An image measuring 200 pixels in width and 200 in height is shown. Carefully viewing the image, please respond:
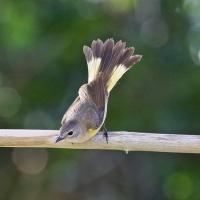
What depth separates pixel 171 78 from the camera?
540 centimetres

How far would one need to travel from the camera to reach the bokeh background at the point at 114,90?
538 centimetres

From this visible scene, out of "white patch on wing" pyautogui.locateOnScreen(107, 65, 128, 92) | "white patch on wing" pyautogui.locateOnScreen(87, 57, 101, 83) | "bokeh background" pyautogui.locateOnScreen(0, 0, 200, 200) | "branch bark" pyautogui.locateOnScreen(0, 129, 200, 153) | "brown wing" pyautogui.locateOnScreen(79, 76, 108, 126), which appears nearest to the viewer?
"branch bark" pyautogui.locateOnScreen(0, 129, 200, 153)

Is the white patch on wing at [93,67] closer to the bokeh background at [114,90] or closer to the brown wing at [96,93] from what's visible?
the brown wing at [96,93]

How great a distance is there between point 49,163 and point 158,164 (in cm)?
86

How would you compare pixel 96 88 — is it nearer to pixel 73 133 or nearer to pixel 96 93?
pixel 96 93

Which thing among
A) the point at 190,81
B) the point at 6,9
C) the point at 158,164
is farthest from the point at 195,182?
A: the point at 6,9

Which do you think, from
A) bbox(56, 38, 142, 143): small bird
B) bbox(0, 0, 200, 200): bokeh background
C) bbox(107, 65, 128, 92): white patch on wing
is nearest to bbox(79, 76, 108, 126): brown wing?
bbox(56, 38, 142, 143): small bird

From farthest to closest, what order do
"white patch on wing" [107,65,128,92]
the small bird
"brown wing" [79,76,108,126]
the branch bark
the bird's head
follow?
1. "white patch on wing" [107,65,128,92]
2. "brown wing" [79,76,108,126]
3. the small bird
4. the bird's head
5. the branch bark

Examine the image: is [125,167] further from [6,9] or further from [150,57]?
[6,9]

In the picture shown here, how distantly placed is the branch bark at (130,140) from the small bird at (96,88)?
32 cm

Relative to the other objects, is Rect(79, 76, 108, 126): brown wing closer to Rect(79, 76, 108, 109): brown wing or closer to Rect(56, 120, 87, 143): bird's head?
Rect(79, 76, 108, 109): brown wing

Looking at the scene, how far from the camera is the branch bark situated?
353cm

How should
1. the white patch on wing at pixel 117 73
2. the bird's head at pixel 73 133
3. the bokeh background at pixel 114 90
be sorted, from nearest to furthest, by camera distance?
the bird's head at pixel 73 133 → the white patch on wing at pixel 117 73 → the bokeh background at pixel 114 90

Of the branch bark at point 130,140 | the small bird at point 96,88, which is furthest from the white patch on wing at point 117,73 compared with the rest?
the branch bark at point 130,140
